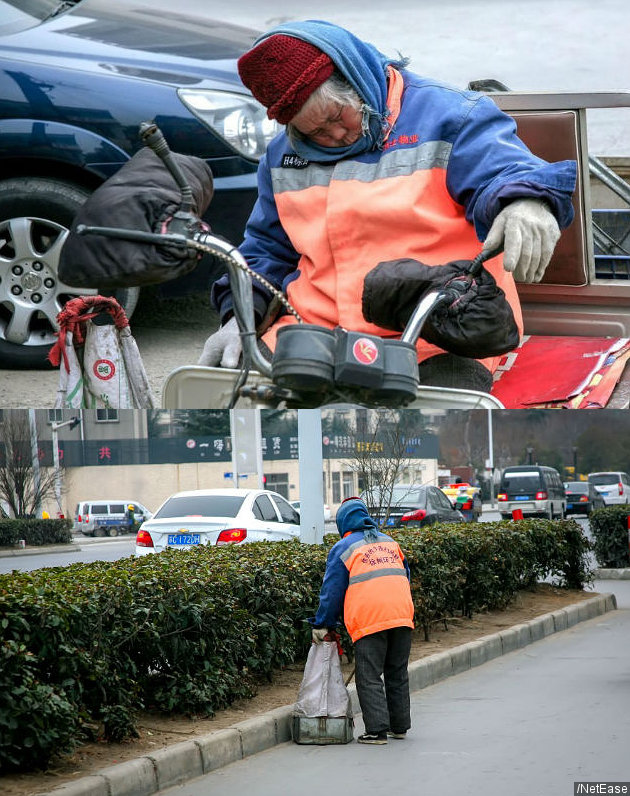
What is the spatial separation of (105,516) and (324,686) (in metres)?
3.53

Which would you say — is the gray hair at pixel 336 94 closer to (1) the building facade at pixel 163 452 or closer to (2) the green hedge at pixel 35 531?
(1) the building facade at pixel 163 452

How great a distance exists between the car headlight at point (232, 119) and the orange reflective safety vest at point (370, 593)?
368cm

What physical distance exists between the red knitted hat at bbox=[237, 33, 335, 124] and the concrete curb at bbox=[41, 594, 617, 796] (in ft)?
9.05

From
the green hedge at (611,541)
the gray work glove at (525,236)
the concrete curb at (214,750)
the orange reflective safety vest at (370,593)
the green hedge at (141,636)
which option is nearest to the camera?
the gray work glove at (525,236)

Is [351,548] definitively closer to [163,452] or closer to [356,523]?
[356,523]

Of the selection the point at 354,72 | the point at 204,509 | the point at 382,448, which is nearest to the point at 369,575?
the point at 204,509

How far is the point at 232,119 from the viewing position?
1.75 metres

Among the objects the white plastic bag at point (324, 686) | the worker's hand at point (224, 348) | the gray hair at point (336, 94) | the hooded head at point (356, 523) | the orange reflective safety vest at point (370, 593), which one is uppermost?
the gray hair at point (336, 94)

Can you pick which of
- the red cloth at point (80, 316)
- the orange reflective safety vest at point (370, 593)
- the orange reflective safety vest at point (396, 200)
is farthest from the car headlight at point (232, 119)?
the orange reflective safety vest at point (370, 593)

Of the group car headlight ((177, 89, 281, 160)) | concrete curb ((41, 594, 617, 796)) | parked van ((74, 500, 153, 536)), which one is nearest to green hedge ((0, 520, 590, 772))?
concrete curb ((41, 594, 617, 796))

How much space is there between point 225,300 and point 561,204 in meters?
0.44

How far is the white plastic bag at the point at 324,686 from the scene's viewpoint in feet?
16.9

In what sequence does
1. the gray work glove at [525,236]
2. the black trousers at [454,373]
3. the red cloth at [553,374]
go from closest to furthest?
the gray work glove at [525,236] < the black trousers at [454,373] < the red cloth at [553,374]

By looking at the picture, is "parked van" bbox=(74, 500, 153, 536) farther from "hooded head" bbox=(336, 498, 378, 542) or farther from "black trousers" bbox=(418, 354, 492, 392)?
"hooded head" bbox=(336, 498, 378, 542)
